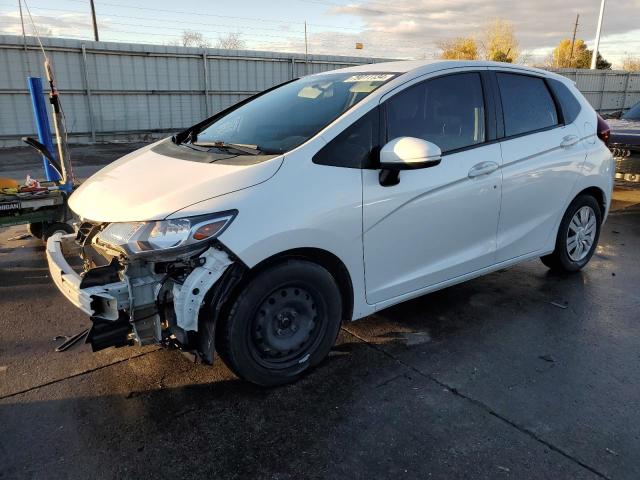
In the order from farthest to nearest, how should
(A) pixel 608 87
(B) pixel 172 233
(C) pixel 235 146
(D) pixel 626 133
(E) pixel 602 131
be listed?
1. (A) pixel 608 87
2. (D) pixel 626 133
3. (E) pixel 602 131
4. (C) pixel 235 146
5. (B) pixel 172 233

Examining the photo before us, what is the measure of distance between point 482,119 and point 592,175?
1.49m

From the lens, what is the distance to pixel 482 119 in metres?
3.80

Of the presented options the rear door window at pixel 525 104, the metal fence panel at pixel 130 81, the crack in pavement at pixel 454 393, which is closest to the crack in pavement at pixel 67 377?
the crack in pavement at pixel 454 393

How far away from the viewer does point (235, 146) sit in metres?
3.38

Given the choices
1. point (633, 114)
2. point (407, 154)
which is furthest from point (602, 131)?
point (633, 114)

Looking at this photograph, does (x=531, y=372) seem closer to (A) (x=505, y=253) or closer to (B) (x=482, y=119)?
(A) (x=505, y=253)

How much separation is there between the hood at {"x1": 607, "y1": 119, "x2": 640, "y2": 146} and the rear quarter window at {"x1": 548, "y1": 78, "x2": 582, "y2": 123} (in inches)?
139

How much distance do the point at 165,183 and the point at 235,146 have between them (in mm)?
640

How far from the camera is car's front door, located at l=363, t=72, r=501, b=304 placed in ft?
10.6

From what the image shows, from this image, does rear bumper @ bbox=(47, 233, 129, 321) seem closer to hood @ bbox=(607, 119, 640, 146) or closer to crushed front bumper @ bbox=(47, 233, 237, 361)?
crushed front bumper @ bbox=(47, 233, 237, 361)

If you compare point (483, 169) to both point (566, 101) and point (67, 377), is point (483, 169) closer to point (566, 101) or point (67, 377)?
point (566, 101)

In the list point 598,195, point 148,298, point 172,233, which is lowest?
point 148,298

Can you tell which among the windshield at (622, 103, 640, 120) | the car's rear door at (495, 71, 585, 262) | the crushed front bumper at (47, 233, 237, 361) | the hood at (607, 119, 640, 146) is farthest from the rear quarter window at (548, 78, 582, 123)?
the windshield at (622, 103, 640, 120)

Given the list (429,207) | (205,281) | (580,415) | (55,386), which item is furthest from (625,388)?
(55,386)
